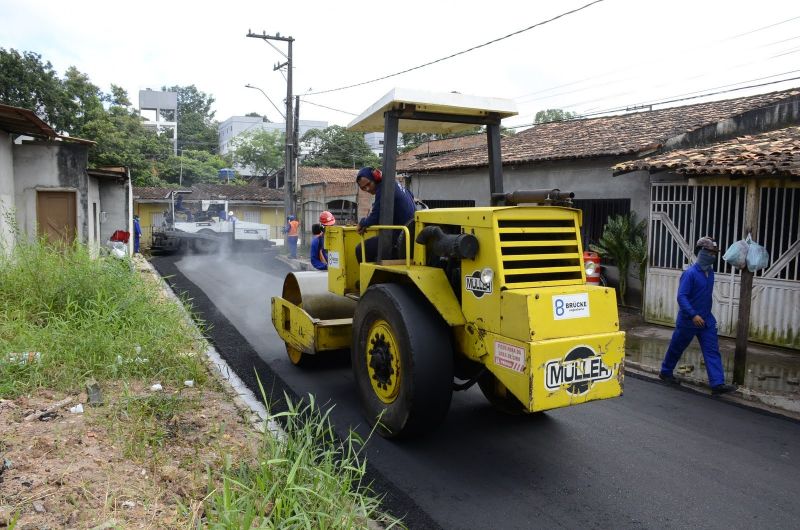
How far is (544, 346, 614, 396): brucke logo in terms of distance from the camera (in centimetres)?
379

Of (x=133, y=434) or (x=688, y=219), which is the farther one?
(x=688, y=219)

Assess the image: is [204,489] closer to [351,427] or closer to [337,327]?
[351,427]

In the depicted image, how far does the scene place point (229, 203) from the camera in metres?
33.6

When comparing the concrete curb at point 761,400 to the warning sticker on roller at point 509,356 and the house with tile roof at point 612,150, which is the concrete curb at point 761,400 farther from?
the house with tile roof at point 612,150

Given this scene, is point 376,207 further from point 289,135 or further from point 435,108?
point 289,135

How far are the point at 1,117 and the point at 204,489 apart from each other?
888 cm

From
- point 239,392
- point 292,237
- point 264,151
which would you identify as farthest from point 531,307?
point 264,151

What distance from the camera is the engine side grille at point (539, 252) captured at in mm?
4137

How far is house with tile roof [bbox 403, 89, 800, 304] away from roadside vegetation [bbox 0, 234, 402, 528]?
26.2 ft

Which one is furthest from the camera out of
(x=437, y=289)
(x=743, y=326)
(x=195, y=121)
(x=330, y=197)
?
(x=195, y=121)

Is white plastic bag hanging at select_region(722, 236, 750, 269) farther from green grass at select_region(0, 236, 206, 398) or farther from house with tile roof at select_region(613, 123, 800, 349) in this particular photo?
green grass at select_region(0, 236, 206, 398)

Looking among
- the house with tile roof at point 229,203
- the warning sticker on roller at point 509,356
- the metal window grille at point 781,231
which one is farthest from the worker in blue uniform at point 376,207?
the house with tile roof at point 229,203

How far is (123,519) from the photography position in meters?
3.12

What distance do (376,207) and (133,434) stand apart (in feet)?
8.74
